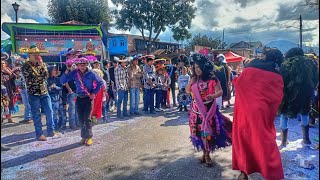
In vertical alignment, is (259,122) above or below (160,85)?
below

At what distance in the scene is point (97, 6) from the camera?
98.8ft

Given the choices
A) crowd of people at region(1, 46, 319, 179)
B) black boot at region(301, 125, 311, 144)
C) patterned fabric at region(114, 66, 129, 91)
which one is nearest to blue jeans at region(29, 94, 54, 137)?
crowd of people at region(1, 46, 319, 179)

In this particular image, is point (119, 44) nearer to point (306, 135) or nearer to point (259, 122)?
point (306, 135)

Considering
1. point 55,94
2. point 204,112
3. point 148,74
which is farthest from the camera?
point 148,74

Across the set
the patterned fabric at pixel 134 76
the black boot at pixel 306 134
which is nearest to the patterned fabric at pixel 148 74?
the patterned fabric at pixel 134 76

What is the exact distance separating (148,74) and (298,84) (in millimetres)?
5084

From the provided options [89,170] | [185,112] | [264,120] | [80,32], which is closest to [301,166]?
[264,120]

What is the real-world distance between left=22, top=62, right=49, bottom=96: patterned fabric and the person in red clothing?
4015 millimetres

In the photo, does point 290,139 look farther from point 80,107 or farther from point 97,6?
point 97,6

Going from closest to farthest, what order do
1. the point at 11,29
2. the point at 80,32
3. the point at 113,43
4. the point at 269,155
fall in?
the point at 269,155, the point at 11,29, the point at 80,32, the point at 113,43

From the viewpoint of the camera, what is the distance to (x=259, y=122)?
3.22 metres

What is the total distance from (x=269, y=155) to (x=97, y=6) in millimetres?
29983

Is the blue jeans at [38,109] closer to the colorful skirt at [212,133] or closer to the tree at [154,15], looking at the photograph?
Result: the colorful skirt at [212,133]

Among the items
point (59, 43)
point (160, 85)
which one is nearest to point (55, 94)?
point (160, 85)
